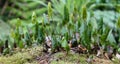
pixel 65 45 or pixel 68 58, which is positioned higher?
pixel 65 45

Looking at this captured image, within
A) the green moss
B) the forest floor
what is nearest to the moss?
the forest floor

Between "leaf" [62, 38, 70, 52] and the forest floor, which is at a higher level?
"leaf" [62, 38, 70, 52]

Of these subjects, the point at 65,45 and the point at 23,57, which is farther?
the point at 23,57

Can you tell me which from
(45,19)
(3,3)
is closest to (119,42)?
(45,19)

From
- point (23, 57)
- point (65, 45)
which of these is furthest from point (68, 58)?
point (23, 57)

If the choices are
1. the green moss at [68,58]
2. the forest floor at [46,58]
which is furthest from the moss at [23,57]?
the green moss at [68,58]

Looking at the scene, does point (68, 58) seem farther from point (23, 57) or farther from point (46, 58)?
point (23, 57)

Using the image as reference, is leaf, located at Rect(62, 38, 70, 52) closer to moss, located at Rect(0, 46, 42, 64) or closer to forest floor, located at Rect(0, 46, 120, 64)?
forest floor, located at Rect(0, 46, 120, 64)

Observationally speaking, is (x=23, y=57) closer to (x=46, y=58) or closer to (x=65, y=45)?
(x=46, y=58)

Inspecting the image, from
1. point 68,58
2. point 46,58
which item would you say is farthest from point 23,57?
point 68,58
